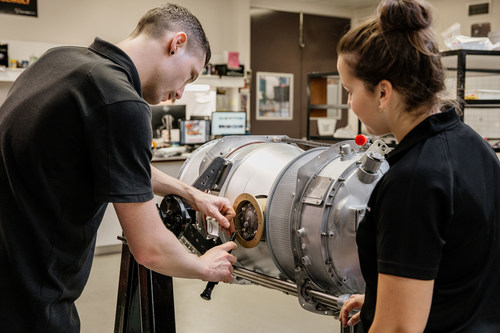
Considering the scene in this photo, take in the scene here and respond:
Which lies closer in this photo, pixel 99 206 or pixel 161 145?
pixel 99 206

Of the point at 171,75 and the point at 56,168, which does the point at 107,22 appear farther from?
the point at 56,168

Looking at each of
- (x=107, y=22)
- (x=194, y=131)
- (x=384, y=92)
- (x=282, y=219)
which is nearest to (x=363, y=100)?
(x=384, y=92)

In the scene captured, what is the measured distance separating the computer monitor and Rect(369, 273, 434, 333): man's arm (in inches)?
210

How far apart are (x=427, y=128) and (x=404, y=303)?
321mm

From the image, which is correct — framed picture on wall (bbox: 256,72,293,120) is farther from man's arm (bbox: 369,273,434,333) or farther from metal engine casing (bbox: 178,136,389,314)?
man's arm (bbox: 369,273,434,333)

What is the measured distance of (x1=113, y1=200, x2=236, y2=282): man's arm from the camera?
49.8 inches

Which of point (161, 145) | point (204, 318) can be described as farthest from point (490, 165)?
point (161, 145)

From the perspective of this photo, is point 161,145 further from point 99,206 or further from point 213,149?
point 99,206

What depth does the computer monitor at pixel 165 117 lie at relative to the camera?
610 cm

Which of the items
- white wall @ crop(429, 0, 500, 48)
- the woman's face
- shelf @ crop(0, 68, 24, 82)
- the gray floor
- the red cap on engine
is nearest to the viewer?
the woman's face

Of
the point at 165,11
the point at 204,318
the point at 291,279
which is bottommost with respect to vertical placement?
the point at 204,318

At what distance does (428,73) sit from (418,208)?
0.88 feet

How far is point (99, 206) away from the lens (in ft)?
4.26

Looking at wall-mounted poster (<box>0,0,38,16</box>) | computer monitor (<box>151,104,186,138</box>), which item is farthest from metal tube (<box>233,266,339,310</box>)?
wall-mounted poster (<box>0,0,38,16</box>)
